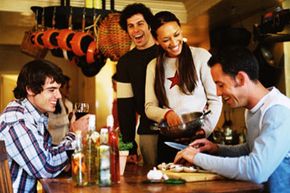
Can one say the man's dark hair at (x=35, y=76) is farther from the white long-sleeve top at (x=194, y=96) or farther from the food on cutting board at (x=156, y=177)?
the food on cutting board at (x=156, y=177)

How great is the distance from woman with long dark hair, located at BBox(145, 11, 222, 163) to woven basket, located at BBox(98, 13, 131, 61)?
968 millimetres

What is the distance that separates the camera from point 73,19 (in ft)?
12.5

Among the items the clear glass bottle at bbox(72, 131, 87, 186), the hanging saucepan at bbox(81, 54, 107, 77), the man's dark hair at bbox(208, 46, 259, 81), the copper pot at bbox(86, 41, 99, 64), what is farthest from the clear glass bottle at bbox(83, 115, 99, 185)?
the hanging saucepan at bbox(81, 54, 107, 77)

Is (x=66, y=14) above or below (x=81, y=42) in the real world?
above

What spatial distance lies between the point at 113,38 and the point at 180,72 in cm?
116

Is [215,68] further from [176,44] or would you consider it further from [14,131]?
[14,131]

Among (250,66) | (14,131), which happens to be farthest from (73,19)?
(250,66)

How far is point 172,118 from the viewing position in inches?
73.8

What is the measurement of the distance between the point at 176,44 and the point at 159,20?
156 millimetres

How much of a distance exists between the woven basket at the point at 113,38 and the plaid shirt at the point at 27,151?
4.82 ft

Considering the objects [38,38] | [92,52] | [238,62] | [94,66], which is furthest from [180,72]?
[38,38]

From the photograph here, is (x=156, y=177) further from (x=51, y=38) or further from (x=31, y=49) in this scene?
(x=31, y=49)

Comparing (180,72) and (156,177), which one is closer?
(156,177)

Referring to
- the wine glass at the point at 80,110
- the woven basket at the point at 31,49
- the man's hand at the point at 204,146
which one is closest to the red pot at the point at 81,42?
the woven basket at the point at 31,49
